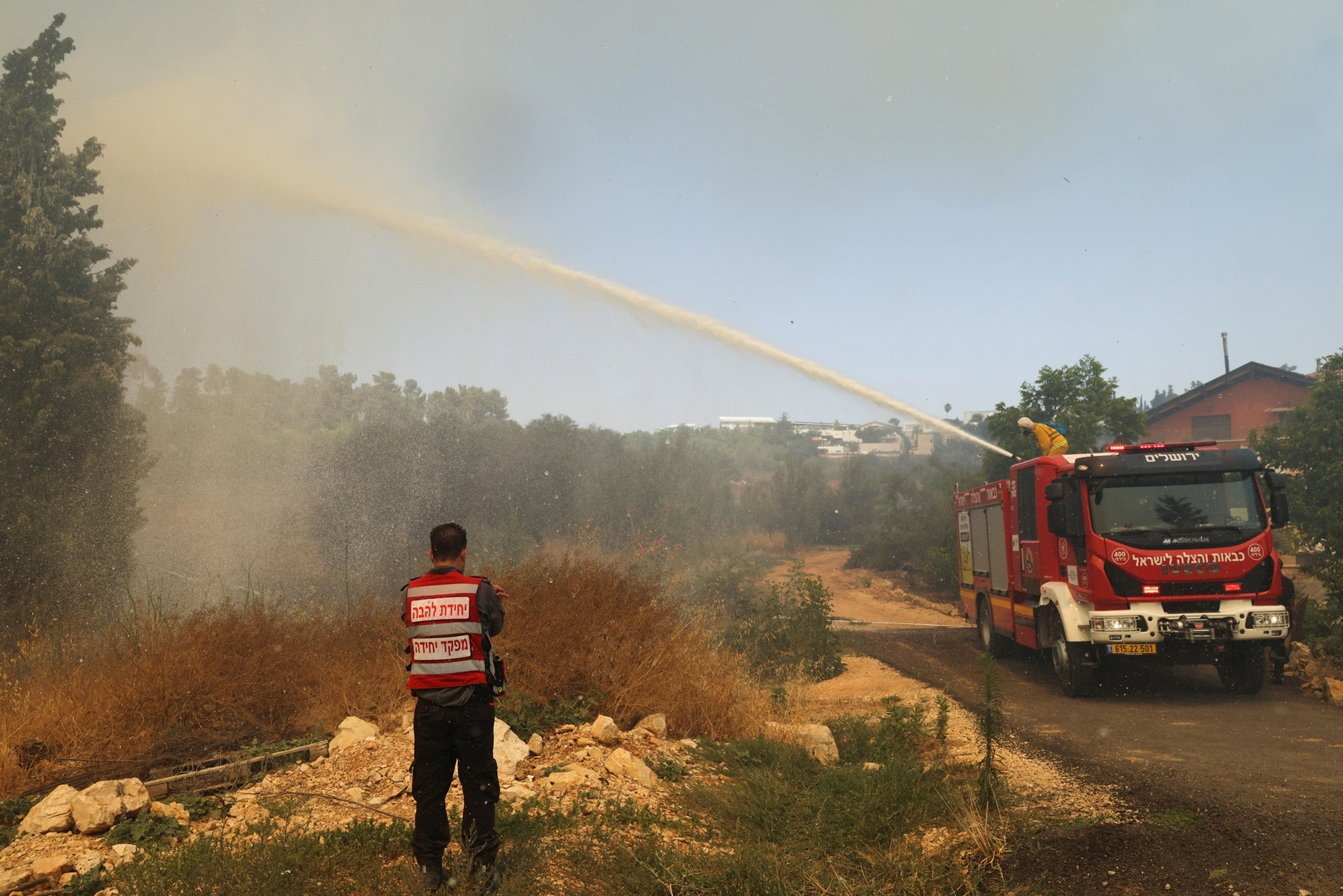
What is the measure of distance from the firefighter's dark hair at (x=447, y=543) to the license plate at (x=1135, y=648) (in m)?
8.43

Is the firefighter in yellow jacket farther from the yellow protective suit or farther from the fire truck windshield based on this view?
the fire truck windshield

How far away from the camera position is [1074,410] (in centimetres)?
2811

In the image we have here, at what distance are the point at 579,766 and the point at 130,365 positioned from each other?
1806 centimetres

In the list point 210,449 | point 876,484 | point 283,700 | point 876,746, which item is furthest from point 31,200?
point 876,484

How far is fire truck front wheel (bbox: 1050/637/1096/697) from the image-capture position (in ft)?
32.6

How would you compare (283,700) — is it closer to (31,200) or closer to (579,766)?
(579,766)

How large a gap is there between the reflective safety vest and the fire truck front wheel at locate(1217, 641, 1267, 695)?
366 inches

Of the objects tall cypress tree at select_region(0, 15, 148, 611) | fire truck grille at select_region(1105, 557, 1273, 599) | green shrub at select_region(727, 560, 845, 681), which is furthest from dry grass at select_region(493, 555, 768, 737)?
tall cypress tree at select_region(0, 15, 148, 611)

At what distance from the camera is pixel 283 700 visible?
24.8ft

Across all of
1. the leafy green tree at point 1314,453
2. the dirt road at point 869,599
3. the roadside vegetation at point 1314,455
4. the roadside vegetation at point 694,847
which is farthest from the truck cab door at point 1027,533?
the leafy green tree at point 1314,453

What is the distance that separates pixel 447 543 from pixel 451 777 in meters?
1.19

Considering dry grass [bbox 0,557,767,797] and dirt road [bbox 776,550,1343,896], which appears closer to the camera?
dirt road [bbox 776,550,1343,896]

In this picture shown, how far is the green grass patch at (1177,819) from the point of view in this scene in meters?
5.08

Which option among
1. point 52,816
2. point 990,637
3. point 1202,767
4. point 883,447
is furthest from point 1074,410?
point 883,447
